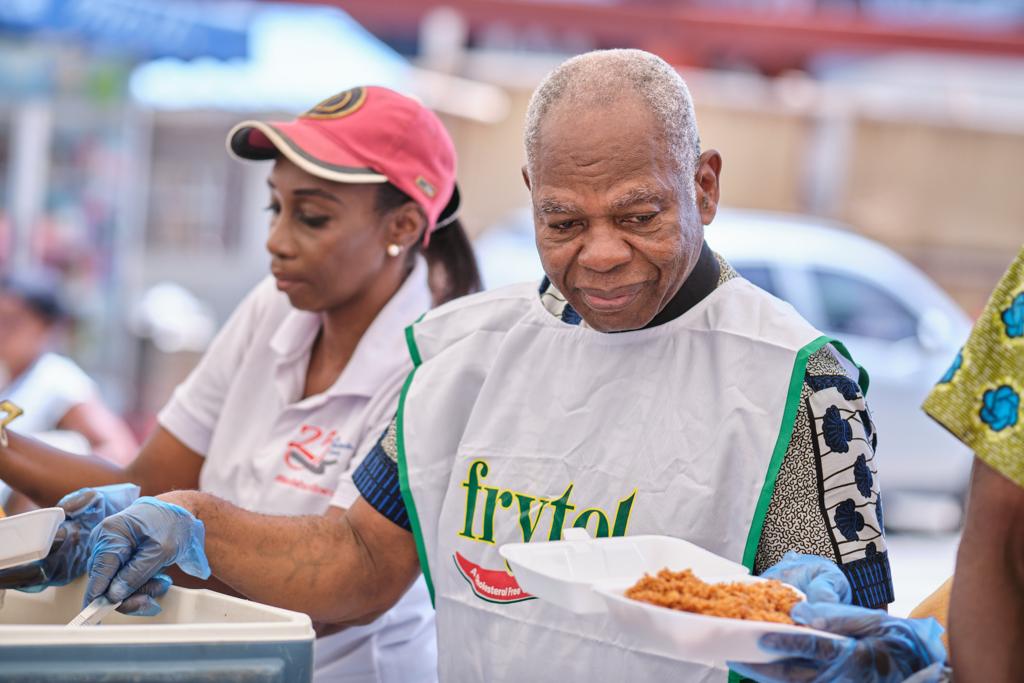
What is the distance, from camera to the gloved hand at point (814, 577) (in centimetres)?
143

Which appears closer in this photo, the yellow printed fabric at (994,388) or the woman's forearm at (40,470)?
the yellow printed fabric at (994,388)

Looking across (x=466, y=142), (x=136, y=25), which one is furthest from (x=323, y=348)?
(x=466, y=142)

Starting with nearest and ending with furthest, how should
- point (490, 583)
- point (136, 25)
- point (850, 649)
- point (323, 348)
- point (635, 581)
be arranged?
point (850, 649) → point (635, 581) → point (490, 583) → point (323, 348) → point (136, 25)

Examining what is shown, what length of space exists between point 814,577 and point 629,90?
2.17 ft

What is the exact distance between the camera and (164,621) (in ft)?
5.48

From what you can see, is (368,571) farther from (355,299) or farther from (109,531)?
(355,299)

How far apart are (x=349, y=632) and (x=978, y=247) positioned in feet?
32.5

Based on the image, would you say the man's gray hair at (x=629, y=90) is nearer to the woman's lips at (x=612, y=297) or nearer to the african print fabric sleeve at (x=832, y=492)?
the woman's lips at (x=612, y=297)

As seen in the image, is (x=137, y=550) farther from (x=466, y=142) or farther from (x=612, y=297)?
(x=466, y=142)

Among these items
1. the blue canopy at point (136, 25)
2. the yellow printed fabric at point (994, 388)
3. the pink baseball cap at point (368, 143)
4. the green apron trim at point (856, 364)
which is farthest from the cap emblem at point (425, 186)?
the blue canopy at point (136, 25)

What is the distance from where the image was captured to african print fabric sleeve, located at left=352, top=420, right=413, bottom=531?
1976 mm

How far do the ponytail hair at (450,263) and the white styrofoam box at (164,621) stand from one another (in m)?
1.05

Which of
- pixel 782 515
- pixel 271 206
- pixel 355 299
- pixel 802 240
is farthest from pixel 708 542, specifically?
pixel 802 240

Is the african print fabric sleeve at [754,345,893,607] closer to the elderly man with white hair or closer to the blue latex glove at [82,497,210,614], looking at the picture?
the elderly man with white hair
